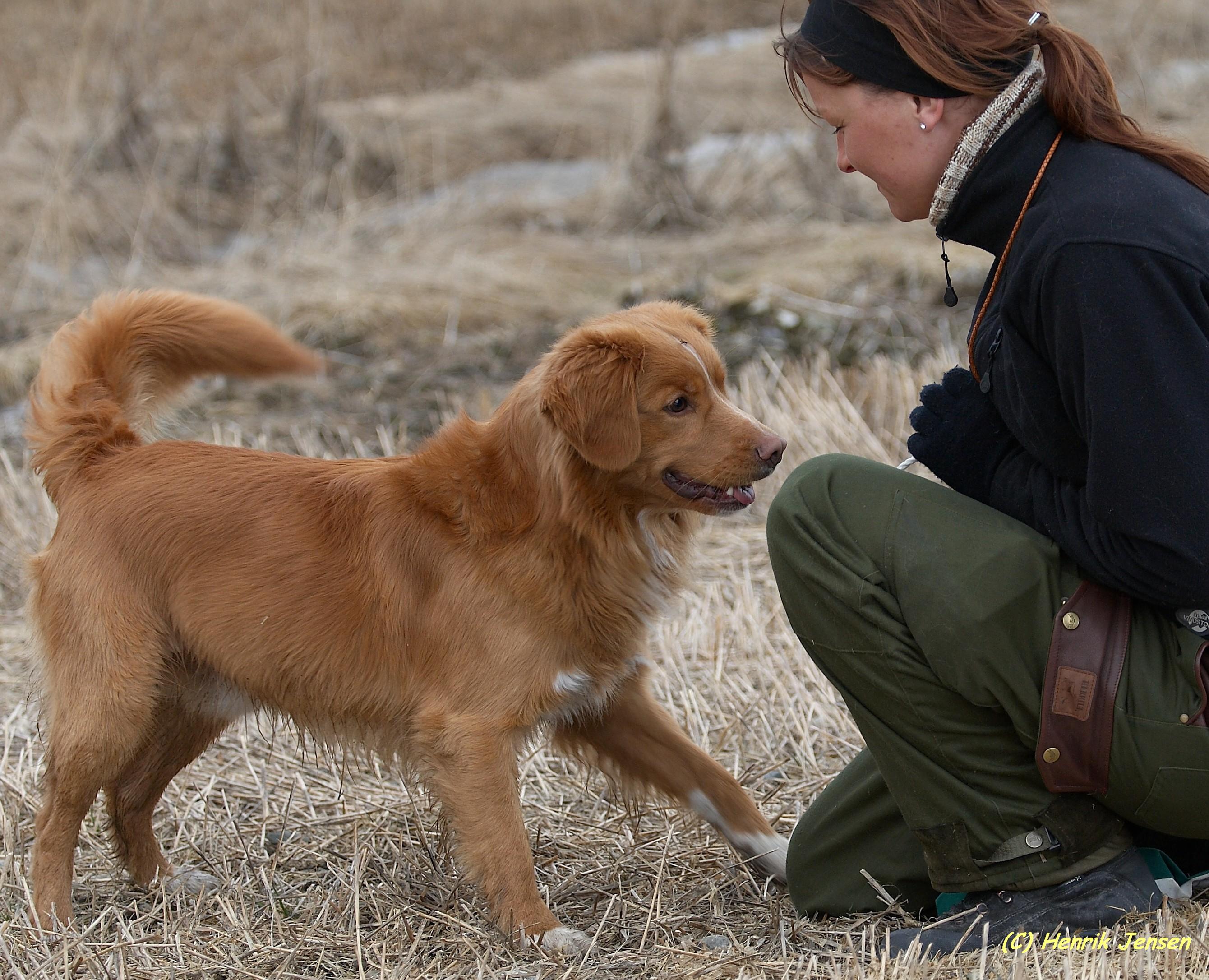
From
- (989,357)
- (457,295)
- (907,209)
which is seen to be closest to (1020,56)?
(907,209)

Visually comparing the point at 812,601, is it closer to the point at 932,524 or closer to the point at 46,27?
the point at 932,524

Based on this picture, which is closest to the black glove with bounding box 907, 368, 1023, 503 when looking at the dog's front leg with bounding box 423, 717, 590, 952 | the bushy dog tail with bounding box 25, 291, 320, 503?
the dog's front leg with bounding box 423, 717, 590, 952

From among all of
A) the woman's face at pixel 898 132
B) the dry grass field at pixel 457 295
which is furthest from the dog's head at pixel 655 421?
the dry grass field at pixel 457 295

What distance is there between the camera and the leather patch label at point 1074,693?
8.20 ft

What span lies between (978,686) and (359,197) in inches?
376

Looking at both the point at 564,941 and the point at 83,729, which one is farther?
the point at 83,729

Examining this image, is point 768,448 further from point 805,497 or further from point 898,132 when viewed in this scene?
point 898,132

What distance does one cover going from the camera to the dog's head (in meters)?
3.05

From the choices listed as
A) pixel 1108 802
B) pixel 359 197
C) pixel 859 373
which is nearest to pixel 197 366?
pixel 1108 802

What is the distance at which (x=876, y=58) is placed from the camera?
2578mm

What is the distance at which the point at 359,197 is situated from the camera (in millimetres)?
11227

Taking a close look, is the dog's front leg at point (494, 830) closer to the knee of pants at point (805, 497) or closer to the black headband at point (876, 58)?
the knee of pants at point (805, 497)

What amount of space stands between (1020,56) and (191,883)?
2865 mm

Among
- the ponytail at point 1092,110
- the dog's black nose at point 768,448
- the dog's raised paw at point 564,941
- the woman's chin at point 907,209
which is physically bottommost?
the dog's raised paw at point 564,941
